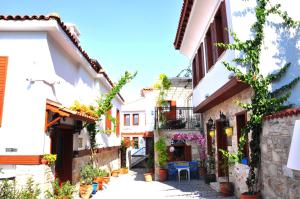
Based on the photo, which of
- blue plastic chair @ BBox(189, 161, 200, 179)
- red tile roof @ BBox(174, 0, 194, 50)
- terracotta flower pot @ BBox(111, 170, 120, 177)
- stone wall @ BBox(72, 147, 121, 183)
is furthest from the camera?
terracotta flower pot @ BBox(111, 170, 120, 177)

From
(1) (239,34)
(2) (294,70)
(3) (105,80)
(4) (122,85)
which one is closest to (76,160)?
(4) (122,85)

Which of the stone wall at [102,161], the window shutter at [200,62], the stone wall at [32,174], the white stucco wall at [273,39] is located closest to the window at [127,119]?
the stone wall at [102,161]

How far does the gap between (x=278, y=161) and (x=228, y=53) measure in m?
3.32

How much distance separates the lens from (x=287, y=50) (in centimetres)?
752

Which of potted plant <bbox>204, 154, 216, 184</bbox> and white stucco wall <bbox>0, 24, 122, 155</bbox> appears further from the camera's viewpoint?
potted plant <bbox>204, 154, 216, 184</bbox>

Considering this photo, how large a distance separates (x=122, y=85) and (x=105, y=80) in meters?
1.68

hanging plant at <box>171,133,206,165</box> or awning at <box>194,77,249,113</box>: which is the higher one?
awning at <box>194,77,249,113</box>

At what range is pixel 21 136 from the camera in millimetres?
6688

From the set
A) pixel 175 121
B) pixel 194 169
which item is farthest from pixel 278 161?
pixel 175 121

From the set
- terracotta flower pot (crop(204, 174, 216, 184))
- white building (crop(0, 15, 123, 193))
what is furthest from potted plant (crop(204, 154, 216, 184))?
white building (crop(0, 15, 123, 193))

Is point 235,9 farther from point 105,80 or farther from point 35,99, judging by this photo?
point 105,80

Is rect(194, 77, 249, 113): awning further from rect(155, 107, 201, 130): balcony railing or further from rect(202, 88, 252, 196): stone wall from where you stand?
rect(155, 107, 201, 130): balcony railing

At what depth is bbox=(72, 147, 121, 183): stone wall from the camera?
9.59 metres

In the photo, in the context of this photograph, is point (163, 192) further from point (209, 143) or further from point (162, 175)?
point (209, 143)
